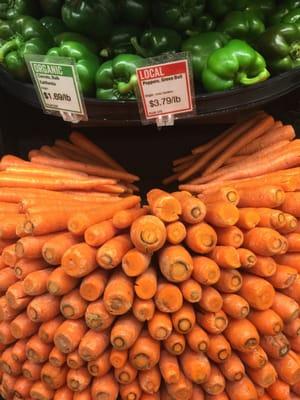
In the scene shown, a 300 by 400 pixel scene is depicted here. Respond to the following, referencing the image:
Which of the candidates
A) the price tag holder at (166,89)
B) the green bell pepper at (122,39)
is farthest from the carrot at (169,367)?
the green bell pepper at (122,39)

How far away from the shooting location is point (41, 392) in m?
0.92

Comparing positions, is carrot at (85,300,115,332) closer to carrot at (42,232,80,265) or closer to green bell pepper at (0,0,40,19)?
carrot at (42,232,80,265)

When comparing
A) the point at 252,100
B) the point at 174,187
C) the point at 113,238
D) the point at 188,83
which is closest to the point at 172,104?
the point at 188,83

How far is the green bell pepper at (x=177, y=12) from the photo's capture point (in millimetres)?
1062

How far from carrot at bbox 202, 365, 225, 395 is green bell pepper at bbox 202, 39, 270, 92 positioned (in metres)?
0.57

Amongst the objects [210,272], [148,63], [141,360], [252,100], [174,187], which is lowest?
[174,187]

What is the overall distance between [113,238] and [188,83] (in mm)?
338

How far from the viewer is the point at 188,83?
895 mm

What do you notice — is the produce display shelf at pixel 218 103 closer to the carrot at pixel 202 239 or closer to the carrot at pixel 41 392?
the carrot at pixel 202 239

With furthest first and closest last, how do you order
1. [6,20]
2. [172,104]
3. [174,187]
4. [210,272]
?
[174,187], [6,20], [172,104], [210,272]

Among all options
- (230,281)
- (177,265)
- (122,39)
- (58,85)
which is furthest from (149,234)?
(122,39)

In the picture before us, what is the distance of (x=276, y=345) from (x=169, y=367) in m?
0.22

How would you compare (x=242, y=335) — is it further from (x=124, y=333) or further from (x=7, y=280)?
(x=7, y=280)

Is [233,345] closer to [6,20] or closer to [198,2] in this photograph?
[198,2]
